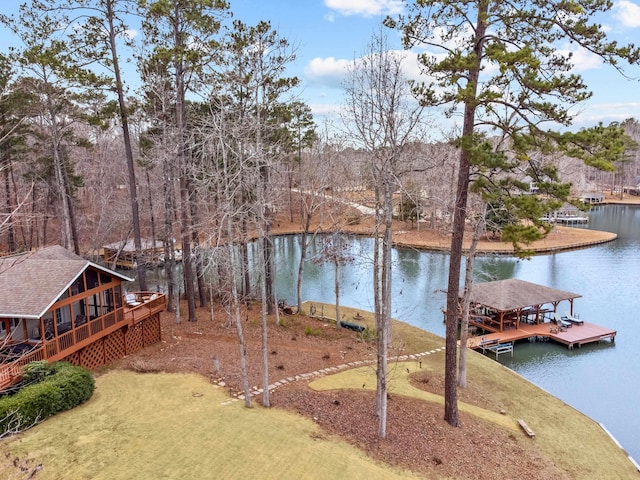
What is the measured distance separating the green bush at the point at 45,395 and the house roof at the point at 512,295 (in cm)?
1730

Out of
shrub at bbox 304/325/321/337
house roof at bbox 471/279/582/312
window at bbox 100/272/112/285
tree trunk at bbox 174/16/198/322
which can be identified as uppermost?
tree trunk at bbox 174/16/198/322

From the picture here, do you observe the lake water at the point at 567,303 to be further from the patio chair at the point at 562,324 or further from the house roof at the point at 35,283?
the house roof at the point at 35,283

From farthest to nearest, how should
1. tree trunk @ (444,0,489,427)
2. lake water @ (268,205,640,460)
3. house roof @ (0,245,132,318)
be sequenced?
1. lake water @ (268,205,640,460)
2. house roof @ (0,245,132,318)
3. tree trunk @ (444,0,489,427)

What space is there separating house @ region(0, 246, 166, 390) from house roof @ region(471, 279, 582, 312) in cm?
1547

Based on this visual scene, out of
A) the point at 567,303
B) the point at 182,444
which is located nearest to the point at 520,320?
the point at 567,303

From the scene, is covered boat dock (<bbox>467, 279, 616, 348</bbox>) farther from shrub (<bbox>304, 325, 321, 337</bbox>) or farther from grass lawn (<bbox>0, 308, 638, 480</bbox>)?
shrub (<bbox>304, 325, 321, 337</bbox>)

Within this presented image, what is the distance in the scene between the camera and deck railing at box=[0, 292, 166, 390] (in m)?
10.2

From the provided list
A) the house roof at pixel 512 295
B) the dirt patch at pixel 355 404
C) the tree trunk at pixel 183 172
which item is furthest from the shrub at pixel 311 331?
the house roof at pixel 512 295

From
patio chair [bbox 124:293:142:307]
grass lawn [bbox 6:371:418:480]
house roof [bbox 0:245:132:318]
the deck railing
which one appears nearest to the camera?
grass lawn [bbox 6:371:418:480]

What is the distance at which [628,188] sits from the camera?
7912cm

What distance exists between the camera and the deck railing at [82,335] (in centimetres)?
1016

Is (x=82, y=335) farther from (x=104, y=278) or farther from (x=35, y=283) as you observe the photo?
(x=104, y=278)

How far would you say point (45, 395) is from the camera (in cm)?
960

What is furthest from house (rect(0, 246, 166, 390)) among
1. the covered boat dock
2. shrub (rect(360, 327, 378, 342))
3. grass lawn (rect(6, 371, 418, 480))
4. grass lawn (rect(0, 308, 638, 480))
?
the covered boat dock
